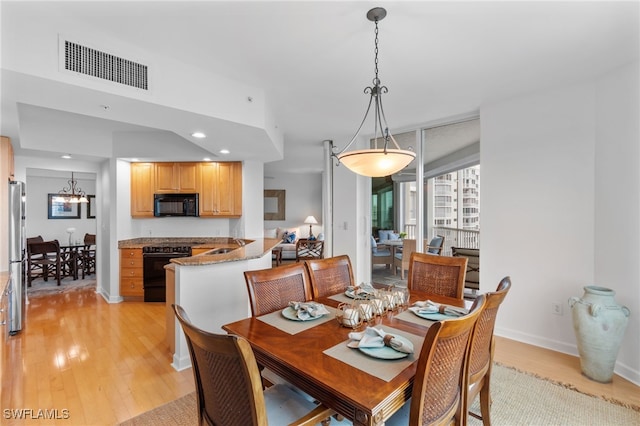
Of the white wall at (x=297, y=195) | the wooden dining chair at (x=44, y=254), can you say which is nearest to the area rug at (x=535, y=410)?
the wooden dining chair at (x=44, y=254)

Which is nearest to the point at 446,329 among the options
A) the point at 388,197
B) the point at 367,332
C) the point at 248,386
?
the point at 367,332

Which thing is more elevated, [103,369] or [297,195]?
[297,195]

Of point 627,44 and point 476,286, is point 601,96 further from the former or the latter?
point 476,286

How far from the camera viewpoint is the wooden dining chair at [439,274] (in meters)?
2.28

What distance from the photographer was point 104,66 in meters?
1.94

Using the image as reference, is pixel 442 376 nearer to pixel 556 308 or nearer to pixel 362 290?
pixel 362 290

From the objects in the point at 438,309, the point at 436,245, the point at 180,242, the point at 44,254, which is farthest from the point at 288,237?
the point at 438,309

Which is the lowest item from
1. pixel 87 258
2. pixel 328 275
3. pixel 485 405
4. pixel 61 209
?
pixel 485 405

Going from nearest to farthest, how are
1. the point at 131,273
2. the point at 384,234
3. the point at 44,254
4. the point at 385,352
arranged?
the point at 385,352 < the point at 131,273 < the point at 384,234 < the point at 44,254

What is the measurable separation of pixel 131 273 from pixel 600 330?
5365 millimetres

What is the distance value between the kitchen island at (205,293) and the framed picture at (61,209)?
677 cm

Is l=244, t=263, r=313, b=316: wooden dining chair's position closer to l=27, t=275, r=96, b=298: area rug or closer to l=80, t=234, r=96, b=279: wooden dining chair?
l=27, t=275, r=96, b=298: area rug

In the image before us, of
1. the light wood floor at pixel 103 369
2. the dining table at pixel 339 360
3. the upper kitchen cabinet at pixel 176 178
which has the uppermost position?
the upper kitchen cabinet at pixel 176 178

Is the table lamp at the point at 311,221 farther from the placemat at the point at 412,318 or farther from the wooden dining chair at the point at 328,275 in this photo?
the placemat at the point at 412,318
